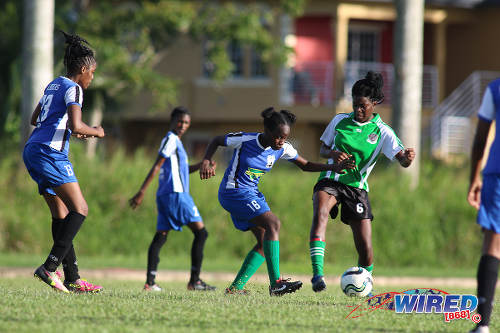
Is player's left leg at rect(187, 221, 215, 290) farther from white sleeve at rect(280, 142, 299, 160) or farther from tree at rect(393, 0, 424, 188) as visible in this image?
tree at rect(393, 0, 424, 188)

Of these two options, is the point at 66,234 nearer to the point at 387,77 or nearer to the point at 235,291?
the point at 235,291

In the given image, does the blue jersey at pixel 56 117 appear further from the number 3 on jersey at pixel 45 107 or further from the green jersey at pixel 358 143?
the green jersey at pixel 358 143

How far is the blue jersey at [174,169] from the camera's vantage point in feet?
34.3

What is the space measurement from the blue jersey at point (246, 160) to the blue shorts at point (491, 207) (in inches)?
118

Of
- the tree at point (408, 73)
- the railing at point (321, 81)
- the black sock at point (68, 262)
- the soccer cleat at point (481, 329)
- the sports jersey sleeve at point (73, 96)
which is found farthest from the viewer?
the railing at point (321, 81)

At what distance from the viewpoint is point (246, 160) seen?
8.38 m

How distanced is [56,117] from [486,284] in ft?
13.6

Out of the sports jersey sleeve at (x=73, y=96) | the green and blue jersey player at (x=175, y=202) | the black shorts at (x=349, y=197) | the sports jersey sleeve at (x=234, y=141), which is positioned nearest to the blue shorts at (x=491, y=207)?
the black shorts at (x=349, y=197)

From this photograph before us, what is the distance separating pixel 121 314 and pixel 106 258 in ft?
33.3

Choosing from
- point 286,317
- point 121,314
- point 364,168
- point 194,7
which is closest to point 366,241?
point 364,168

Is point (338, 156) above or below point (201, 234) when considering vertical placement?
above

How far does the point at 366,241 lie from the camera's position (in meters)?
8.52

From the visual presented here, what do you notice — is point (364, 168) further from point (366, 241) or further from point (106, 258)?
point (106, 258)

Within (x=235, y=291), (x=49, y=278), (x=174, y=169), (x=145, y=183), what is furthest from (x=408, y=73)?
(x=49, y=278)
